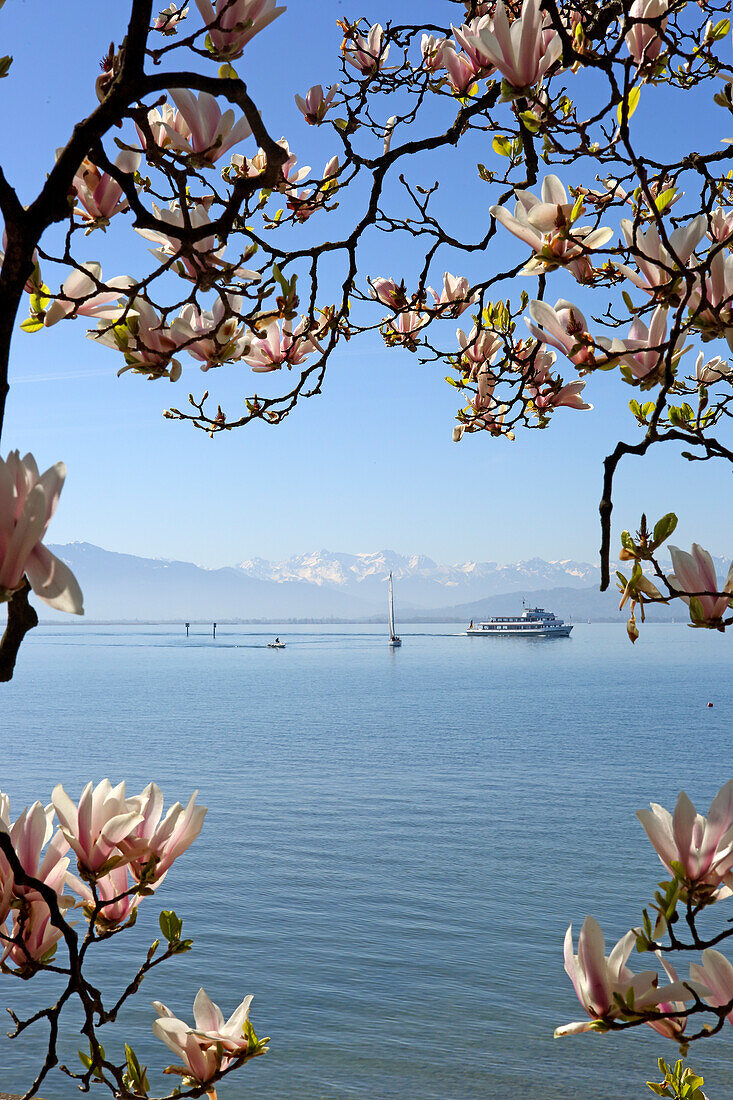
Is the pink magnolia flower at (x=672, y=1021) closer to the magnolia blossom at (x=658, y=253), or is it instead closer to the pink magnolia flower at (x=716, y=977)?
the pink magnolia flower at (x=716, y=977)

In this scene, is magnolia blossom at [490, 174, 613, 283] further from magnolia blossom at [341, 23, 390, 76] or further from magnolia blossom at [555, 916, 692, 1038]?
magnolia blossom at [341, 23, 390, 76]

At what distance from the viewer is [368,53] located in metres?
2.94

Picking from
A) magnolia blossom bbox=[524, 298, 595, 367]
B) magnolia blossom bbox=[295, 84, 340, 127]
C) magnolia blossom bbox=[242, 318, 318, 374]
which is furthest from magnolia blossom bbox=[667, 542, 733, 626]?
magnolia blossom bbox=[295, 84, 340, 127]

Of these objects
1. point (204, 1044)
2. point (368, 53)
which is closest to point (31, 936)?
point (204, 1044)

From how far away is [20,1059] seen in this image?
34.8ft

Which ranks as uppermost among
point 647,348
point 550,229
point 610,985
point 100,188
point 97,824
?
point 100,188

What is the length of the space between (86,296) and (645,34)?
130 centimetres

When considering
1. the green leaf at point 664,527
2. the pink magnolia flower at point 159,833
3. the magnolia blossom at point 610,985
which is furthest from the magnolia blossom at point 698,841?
the pink magnolia flower at point 159,833

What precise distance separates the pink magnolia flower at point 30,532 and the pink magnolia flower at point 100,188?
868mm

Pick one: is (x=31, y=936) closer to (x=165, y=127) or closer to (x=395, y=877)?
(x=165, y=127)

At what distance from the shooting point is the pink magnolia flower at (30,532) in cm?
69

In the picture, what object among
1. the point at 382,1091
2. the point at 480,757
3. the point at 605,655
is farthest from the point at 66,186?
the point at 605,655

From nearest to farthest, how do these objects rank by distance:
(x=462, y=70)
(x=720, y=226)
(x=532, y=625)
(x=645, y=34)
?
1. (x=720, y=226)
2. (x=645, y=34)
3. (x=462, y=70)
4. (x=532, y=625)

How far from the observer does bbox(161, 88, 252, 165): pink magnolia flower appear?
129cm
